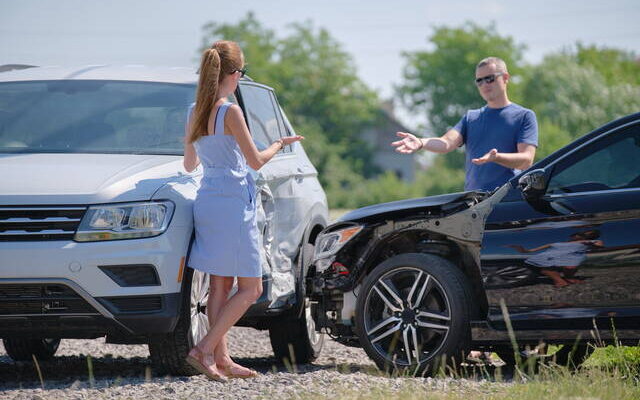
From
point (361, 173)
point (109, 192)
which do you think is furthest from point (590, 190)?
point (361, 173)

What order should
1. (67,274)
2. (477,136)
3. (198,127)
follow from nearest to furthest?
(67,274)
(198,127)
(477,136)

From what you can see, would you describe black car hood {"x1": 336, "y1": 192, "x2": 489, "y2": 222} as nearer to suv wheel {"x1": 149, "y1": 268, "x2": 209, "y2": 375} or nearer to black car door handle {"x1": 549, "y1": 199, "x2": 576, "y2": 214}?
black car door handle {"x1": 549, "y1": 199, "x2": 576, "y2": 214}

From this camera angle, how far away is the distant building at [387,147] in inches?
3740

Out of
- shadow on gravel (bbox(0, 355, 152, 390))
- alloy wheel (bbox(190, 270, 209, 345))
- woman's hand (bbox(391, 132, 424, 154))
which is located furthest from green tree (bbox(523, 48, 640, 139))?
alloy wheel (bbox(190, 270, 209, 345))

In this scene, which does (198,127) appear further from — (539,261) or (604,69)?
(604,69)

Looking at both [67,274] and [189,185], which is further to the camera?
[189,185]

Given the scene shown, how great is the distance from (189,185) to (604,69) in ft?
301

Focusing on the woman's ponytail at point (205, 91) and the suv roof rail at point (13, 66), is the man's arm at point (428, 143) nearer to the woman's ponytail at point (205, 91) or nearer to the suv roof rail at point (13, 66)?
the woman's ponytail at point (205, 91)

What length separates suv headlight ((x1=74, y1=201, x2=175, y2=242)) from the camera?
562 centimetres

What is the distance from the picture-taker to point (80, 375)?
702cm

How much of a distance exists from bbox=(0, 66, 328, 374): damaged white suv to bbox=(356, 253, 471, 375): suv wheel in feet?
2.41

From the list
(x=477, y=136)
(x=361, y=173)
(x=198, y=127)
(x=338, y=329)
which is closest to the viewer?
(x=198, y=127)

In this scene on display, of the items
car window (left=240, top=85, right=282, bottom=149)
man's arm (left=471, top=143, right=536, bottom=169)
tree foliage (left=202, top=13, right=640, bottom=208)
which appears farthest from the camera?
tree foliage (left=202, top=13, right=640, bottom=208)

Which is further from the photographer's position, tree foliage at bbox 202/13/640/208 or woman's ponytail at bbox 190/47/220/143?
tree foliage at bbox 202/13/640/208
